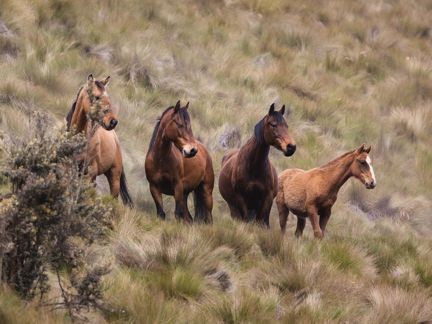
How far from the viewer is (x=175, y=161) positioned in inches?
461

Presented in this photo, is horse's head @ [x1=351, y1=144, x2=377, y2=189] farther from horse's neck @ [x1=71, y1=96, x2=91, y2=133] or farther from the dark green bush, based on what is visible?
the dark green bush

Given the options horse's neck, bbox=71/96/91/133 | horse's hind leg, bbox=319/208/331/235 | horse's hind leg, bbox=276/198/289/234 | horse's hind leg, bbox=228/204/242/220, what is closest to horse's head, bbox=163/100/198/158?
horse's neck, bbox=71/96/91/133

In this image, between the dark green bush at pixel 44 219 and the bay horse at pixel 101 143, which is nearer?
the dark green bush at pixel 44 219

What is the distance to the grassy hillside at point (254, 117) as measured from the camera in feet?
27.4

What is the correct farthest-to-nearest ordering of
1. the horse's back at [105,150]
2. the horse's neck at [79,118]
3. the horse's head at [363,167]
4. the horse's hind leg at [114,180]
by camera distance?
the horse's head at [363,167] < the horse's hind leg at [114,180] < the horse's back at [105,150] < the horse's neck at [79,118]

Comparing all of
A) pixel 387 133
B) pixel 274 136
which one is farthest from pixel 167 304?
pixel 387 133

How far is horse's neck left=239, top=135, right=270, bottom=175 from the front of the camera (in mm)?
11922

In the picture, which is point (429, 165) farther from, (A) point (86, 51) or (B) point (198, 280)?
(B) point (198, 280)

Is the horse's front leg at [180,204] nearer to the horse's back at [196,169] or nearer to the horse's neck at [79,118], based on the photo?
the horse's back at [196,169]

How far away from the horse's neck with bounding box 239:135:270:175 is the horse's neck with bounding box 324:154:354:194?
111 cm

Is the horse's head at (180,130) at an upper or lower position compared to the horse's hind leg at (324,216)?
upper

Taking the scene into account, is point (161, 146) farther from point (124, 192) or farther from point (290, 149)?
point (290, 149)

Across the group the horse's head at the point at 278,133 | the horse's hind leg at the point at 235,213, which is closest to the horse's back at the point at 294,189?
the horse's hind leg at the point at 235,213

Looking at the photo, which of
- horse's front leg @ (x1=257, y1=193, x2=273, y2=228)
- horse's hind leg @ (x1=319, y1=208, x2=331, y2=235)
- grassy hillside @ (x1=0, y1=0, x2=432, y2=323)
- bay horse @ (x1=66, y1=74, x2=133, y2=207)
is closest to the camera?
grassy hillside @ (x1=0, y1=0, x2=432, y2=323)
